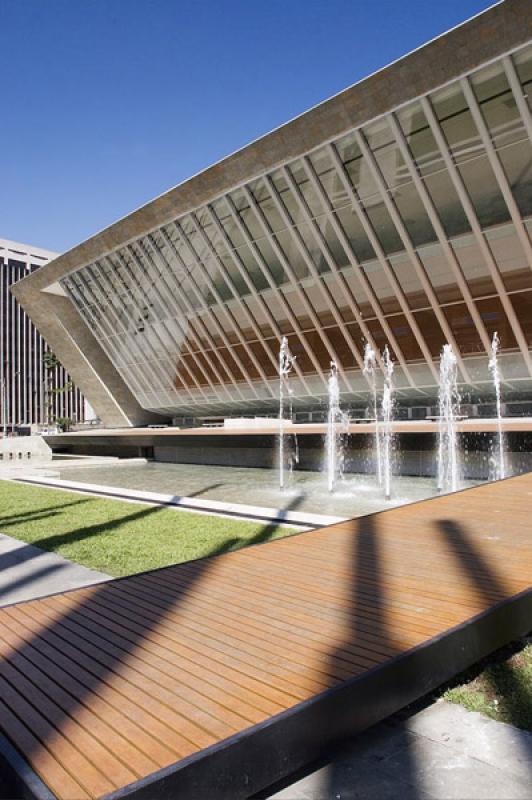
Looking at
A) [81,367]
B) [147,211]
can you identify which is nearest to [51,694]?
[147,211]

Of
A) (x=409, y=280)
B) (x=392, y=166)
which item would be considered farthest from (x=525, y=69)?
(x=409, y=280)

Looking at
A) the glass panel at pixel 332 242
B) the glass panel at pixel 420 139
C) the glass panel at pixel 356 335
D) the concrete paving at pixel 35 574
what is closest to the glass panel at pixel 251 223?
the glass panel at pixel 332 242

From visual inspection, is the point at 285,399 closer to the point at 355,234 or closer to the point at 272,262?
the point at 272,262

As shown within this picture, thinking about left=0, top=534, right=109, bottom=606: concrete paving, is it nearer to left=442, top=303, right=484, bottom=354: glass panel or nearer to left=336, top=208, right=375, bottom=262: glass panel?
left=442, top=303, right=484, bottom=354: glass panel

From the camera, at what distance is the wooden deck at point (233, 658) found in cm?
265

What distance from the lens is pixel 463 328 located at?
22297 mm

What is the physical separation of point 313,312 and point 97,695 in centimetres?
2387

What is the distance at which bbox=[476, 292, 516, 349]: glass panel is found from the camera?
21.1 m

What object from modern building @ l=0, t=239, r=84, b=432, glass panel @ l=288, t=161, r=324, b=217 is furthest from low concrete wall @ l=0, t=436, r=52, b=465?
modern building @ l=0, t=239, r=84, b=432

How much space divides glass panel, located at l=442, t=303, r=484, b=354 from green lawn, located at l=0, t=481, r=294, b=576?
1438 centimetres

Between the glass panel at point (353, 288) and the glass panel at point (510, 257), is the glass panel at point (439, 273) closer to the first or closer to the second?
the glass panel at point (510, 257)

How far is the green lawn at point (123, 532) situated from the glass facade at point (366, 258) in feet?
47.1

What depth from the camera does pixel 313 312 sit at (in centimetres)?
2620

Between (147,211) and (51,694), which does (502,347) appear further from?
(51,694)
